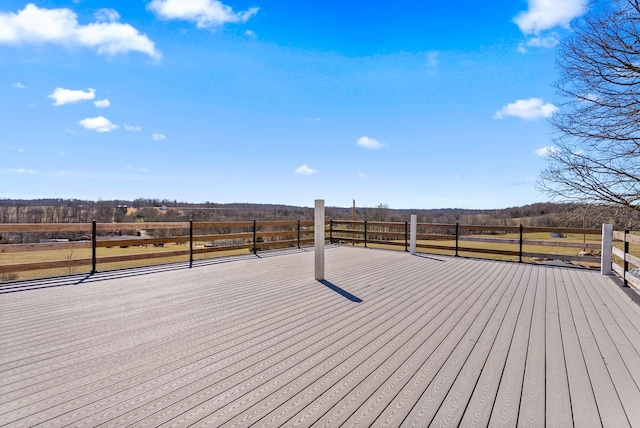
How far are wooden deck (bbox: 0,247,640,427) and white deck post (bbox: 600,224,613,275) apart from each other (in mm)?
1444

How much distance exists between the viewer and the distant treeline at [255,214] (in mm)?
7703

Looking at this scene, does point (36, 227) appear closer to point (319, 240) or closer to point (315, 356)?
point (319, 240)

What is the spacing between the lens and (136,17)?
7.49 metres

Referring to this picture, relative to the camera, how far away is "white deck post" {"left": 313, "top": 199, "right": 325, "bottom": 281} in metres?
5.07

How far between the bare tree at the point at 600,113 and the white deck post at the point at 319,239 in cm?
669

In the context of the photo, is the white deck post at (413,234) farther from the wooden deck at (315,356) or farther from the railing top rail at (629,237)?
the railing top rail at (629,237)

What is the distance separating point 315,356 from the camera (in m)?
2.26

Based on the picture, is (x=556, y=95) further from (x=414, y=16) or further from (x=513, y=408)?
(x=513, y=408)

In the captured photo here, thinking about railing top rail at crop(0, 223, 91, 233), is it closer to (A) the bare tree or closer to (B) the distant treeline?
(B) the distant treeline

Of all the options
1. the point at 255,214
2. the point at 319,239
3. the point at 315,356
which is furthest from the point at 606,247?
the point at 255,214

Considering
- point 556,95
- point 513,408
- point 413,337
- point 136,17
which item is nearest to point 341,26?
point 136,17

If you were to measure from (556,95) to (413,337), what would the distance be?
824cm

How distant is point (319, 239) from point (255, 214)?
14.6m

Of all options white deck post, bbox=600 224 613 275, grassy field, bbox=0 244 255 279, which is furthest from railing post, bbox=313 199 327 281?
white deck post, bbox=600 224 613 275
